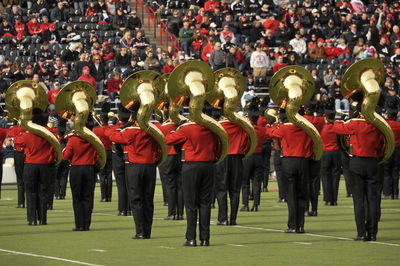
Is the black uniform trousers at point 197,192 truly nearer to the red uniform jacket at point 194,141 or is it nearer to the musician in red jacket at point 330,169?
the red uniform jacket at point 194,141

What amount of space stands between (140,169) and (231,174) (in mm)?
2426

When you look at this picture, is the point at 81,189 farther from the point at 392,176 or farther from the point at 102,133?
the point at 392,176

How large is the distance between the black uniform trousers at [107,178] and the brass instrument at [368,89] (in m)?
7.40

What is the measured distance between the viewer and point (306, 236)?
Answer: 1310cm

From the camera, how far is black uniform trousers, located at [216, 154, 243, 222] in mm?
14586

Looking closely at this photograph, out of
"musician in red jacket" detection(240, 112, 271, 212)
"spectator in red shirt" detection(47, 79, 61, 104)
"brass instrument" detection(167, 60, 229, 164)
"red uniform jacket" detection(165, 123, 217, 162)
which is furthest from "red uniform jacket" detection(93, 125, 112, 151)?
"spectator in red shirt" detection(47, 79, 61, 104)

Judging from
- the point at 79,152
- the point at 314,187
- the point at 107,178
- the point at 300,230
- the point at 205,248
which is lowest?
the point at 107,178

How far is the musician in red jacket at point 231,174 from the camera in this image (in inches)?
575

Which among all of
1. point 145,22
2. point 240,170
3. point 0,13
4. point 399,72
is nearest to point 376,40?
Result: point 399,72

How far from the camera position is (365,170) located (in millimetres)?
12266

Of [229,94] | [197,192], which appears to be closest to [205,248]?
[197,192]

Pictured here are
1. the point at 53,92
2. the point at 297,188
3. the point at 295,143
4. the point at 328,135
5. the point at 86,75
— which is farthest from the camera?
the point at 86,75

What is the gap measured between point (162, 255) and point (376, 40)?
875 inches

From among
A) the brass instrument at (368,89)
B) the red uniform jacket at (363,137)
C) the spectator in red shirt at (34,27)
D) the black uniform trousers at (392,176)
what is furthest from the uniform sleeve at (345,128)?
the spectator in red shirt at (34,27)
